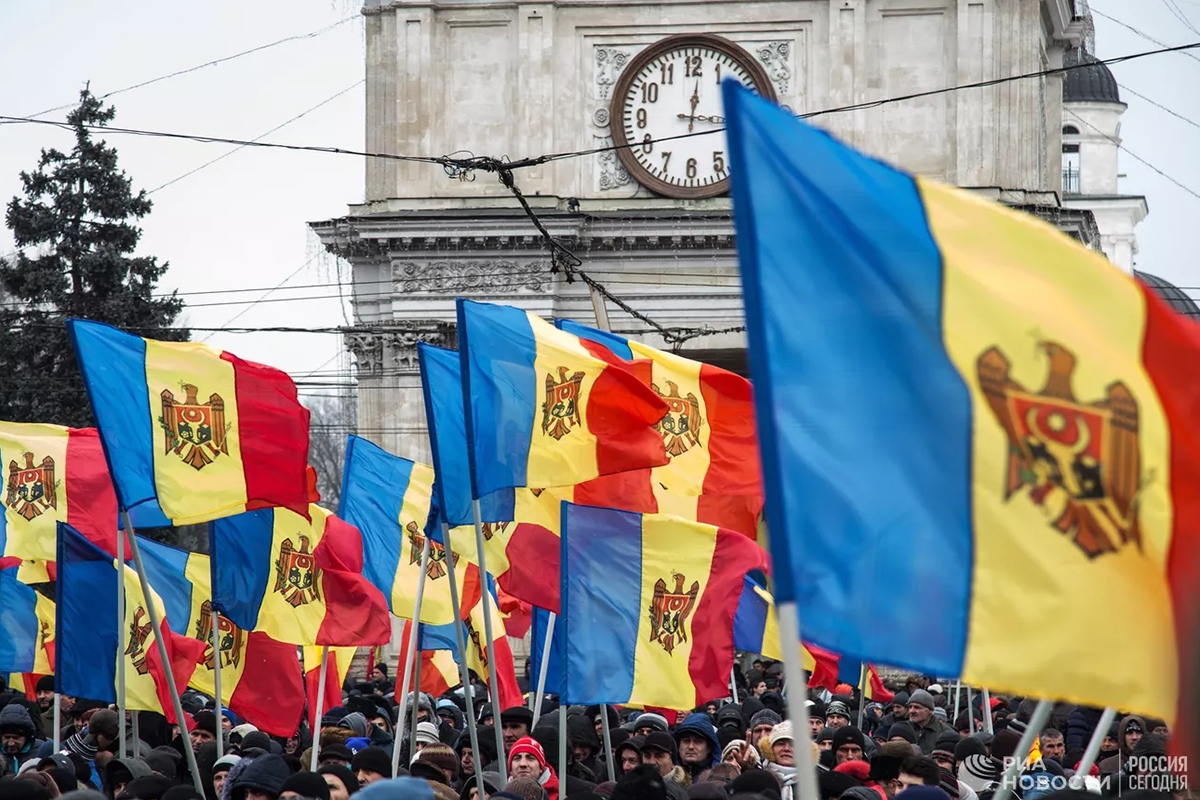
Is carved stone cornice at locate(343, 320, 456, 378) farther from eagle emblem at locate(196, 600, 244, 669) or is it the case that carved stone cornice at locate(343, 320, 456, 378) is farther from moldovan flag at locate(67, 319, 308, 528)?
moldovan flag at locate(67, 319, 308, 528)

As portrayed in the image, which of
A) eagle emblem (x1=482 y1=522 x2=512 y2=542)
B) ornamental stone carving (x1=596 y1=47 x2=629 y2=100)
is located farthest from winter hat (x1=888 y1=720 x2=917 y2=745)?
ornamental stone carving (x1=596 y1=47 x2=629 y2=100)

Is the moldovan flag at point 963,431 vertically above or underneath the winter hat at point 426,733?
above

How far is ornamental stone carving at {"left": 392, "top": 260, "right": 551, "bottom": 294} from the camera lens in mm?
36875

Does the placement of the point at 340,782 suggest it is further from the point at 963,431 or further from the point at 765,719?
the point at 765,719

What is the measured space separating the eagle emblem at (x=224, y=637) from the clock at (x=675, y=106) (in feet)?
68.2

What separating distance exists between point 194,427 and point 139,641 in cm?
249

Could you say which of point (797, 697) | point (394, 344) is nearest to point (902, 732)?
point (797, 697)

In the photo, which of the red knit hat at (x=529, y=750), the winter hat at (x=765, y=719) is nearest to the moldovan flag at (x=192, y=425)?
the red knit hat at (x=529, y=750)

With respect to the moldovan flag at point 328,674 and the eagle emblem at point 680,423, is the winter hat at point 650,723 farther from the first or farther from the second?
the moldovan flag at point 328,674

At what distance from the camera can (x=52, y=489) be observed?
635 inches

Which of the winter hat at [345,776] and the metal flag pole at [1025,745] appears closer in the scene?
the metal flag pole at [1025,745]

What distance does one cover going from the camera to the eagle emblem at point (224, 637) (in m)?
16.1

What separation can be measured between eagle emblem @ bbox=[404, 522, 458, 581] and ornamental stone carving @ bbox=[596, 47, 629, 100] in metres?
20.6

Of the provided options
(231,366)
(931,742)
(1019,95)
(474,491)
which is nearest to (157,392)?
(231,366)
